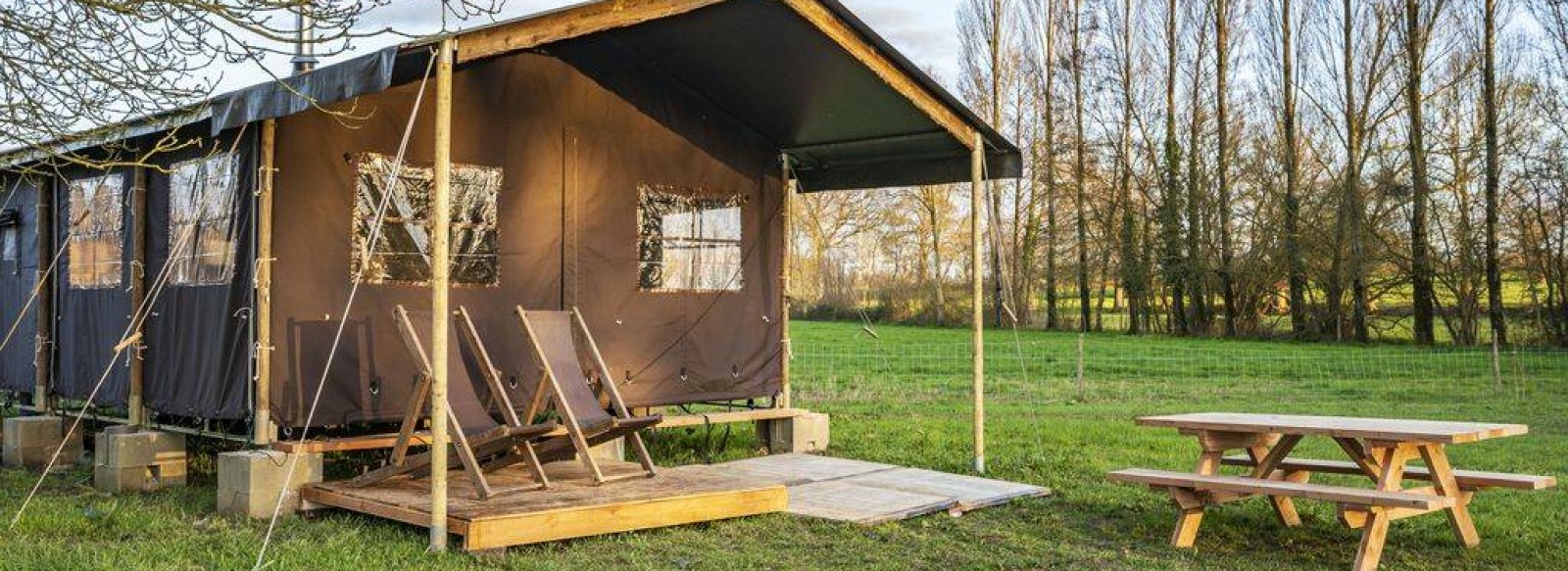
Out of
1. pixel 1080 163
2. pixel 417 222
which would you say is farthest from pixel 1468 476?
pixel 1080 163

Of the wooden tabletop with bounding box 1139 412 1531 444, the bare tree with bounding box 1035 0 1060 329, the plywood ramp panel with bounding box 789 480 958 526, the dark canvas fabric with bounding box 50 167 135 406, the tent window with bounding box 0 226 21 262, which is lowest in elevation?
the plywood ramp panel with bounding box 789 480 958 526

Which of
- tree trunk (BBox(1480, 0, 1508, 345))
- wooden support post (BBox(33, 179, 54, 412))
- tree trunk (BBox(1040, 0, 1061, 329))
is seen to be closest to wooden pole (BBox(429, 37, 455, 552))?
wooden support post (BBox(33, 179, 54, 412))

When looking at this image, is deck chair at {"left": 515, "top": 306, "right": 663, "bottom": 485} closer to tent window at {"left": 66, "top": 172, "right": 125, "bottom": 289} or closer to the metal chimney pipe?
the metal chimney pipe

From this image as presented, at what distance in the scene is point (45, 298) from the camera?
9391mm

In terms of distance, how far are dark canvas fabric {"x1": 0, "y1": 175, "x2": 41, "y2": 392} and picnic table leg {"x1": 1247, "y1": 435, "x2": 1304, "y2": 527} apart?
322 inches

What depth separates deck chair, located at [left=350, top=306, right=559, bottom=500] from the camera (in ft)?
20.9

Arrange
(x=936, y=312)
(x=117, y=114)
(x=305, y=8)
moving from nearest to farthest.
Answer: (x=305, y=8)
(x=117, y=114)
(x=936, y=312)

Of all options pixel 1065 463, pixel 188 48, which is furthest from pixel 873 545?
pixel 188 48

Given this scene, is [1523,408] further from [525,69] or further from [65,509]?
[65,509]

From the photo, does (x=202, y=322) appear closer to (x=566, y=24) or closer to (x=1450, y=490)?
(x=566, y=24)

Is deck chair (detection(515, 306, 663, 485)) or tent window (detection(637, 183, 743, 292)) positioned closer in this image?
deck chair (detection(515, 306, 663, 485))

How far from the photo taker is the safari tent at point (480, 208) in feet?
23.3

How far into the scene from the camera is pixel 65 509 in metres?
6.80

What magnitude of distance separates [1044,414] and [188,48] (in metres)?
9.09
